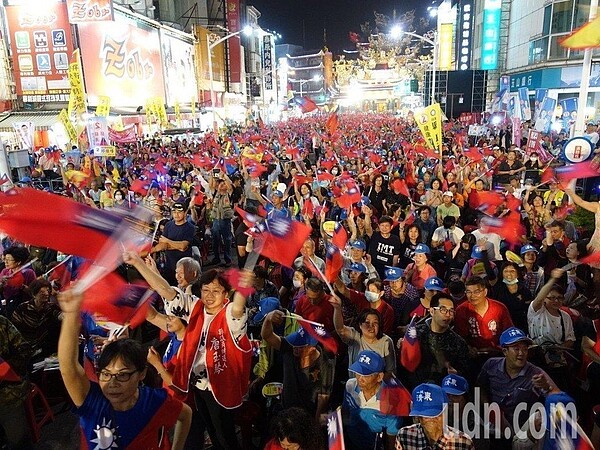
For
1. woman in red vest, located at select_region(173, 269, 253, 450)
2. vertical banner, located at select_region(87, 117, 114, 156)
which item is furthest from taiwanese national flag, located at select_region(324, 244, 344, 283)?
vertical banner, located at select_region(87, 117, 114, 156)

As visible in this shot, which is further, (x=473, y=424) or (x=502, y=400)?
(x=502, y=400)

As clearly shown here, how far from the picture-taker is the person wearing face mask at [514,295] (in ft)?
15.8

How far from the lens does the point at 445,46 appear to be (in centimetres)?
4841

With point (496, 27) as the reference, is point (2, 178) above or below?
below

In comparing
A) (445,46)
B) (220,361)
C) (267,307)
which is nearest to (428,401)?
(220,361)

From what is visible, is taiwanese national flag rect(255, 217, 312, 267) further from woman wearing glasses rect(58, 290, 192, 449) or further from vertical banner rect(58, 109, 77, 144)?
vertical banner rect(58, 109, 77, 144)

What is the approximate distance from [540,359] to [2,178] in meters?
8.68

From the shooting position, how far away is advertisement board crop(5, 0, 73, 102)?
2397 cm

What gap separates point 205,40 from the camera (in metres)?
44.2

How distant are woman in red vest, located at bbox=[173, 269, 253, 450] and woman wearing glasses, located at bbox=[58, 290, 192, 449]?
2.36 ft

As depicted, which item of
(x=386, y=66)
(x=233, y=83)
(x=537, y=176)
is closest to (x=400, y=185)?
(x=537, y=176)

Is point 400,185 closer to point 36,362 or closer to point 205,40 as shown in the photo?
point 36,362

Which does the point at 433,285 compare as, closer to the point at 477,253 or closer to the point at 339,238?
the point at 477,253

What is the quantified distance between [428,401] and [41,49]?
27.1 meters
